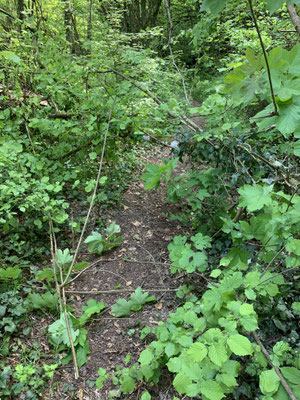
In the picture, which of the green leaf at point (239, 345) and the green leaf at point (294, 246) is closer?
the green leaf at point (239, 345)

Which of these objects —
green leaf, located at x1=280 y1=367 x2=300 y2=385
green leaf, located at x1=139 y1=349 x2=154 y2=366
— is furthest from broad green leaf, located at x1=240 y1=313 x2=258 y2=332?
green leaf, located at x1=139 y1=349 x2=154 y2=366

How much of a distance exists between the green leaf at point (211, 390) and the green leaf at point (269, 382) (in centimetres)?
24

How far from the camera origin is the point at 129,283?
2.83m

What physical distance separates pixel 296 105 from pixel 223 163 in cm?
190

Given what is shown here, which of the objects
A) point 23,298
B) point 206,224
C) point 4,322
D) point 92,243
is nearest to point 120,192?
point 92,243

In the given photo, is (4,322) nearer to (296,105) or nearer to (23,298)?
(23,298)

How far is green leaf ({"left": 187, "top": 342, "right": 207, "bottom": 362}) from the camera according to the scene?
1208 millimetres

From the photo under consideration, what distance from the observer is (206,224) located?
9.78 feet

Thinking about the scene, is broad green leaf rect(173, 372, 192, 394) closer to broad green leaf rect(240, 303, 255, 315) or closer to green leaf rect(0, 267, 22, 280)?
broad green leaf rect(240, 303, 255, 315)

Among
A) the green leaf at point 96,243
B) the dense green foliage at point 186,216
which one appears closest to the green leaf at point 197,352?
the dense green foliage at point 186,216

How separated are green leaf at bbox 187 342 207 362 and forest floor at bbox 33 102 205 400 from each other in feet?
3.31

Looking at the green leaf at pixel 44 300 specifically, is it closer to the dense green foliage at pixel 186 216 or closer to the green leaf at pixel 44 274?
the dense green foliage at pixel 186 216

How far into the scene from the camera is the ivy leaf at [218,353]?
118cm

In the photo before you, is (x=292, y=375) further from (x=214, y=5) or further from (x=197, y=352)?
(x=214, y=5)
